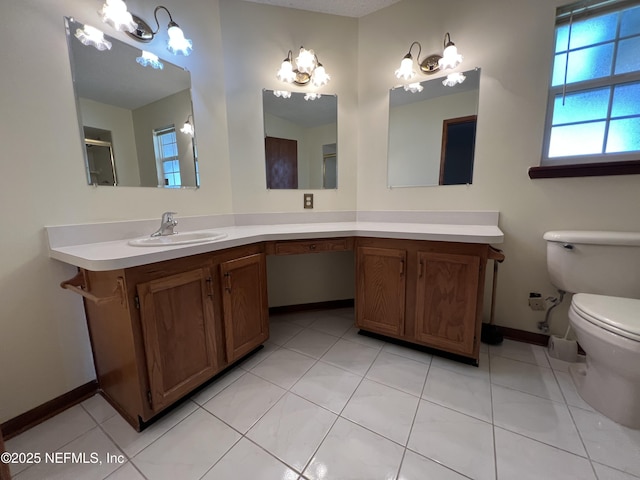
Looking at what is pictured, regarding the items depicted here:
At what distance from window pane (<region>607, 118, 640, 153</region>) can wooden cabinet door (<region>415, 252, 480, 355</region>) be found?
1070mm

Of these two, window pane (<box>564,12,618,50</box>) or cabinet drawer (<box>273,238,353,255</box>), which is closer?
window pane (<box>564,12,618,50</box>)

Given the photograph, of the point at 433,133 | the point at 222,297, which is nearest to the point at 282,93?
the point at 433,133

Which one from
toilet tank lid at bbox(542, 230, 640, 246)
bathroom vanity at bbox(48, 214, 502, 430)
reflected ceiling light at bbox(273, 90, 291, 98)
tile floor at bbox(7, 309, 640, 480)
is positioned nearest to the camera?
tile floor at bbox(7, 309, 640, 480)

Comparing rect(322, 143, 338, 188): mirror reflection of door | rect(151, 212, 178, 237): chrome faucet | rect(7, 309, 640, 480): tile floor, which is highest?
rect(322, 143, 338, 188): mirror reflection of door

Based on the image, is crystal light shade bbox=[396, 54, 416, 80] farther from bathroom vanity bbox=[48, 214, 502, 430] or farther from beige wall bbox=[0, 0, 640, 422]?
bathroom vanity bbox=[48, 214, 502, 430]

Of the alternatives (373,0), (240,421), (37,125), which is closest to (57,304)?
(37,125)

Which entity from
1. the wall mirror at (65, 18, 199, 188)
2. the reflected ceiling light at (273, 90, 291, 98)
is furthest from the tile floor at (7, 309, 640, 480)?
the reflected ceiling light at (273, 90, 291, 98)

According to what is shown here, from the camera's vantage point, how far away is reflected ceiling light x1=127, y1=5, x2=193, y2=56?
1.42 m

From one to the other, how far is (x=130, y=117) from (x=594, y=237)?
262 cm

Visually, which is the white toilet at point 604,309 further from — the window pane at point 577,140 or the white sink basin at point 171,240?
the white sink basin at point 171,240

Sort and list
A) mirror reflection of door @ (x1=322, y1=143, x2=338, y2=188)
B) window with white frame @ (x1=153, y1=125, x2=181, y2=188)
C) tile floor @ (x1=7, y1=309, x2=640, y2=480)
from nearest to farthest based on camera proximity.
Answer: tile floor @ (x1=7, y1=309, x2=640, y2=480), window with white frame @ (x1=153, y1=125, x2=181, y2=188), mirror reflection of door @ (x1=322, y1=143, x2=338, y2=188)

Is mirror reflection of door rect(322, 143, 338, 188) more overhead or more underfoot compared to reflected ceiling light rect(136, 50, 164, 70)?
more underfoot

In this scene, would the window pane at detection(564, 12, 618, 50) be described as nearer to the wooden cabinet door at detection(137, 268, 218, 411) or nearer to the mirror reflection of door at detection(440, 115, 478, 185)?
the mirror reflection of door at detection(440, 115, 478, 185)

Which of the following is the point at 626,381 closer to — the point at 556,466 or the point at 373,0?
the point at 556,466
